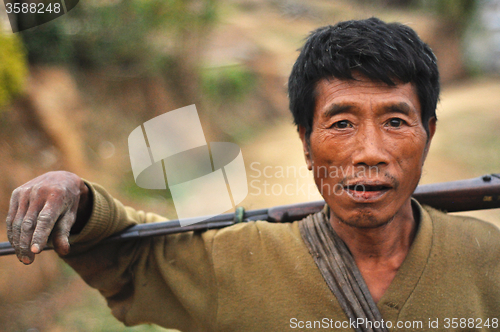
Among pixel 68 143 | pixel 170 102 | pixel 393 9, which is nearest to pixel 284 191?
pixel 170 102

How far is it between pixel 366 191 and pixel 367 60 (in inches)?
24.5

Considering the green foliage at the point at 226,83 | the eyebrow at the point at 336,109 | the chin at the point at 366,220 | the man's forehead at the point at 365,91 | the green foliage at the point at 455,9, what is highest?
the man's forehead at the point at 365,91

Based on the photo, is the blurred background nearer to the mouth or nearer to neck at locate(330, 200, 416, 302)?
neck at locate(330, 200, 416, 302)

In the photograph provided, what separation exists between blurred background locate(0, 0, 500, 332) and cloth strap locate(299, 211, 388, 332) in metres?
1.81

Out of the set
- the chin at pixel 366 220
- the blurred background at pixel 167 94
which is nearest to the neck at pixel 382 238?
the chin at pixel 366 220

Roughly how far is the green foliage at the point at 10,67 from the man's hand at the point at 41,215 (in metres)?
3.62

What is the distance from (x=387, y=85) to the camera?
1885 millimetres

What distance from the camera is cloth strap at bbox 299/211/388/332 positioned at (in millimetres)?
1895

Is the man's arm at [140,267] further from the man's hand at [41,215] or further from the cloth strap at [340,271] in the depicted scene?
the cloth strap at [340,271]

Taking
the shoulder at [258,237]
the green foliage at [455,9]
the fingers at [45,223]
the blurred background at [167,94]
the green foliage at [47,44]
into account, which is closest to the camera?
the fingers at [45,223]

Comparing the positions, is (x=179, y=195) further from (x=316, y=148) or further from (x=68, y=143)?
(x=316, y=148)

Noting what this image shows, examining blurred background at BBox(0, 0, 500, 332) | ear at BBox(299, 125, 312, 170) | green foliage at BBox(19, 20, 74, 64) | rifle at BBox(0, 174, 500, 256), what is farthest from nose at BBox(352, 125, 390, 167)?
green foliage at BBox(19, 20, 74, 64)

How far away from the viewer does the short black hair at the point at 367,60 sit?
6.15 feet

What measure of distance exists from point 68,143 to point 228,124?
11.5ft
